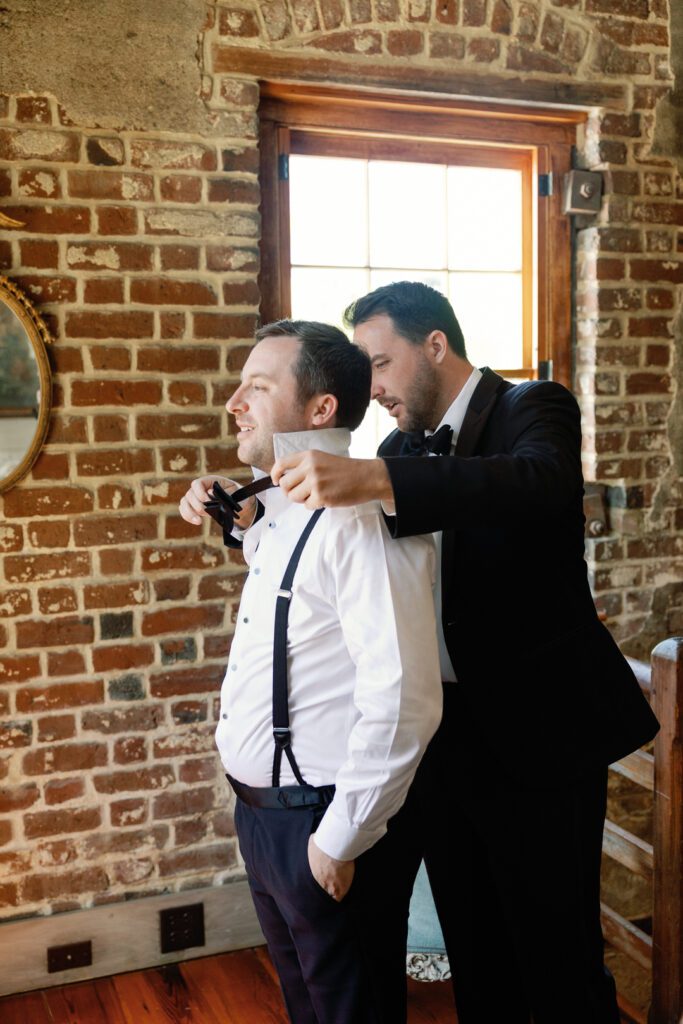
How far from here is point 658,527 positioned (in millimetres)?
3316

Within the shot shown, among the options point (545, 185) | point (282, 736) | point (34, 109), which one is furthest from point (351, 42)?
point (282, 736)

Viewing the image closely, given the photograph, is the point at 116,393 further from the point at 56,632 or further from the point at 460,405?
the point at 460,405

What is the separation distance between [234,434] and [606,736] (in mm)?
1433

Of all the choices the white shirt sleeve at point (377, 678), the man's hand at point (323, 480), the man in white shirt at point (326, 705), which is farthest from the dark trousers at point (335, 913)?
the man's hand at point (323, 480)

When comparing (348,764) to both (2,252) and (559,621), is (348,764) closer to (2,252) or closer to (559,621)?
(559,621)

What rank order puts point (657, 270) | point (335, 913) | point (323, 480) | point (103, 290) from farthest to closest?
1. point (657, 270)
2. point (103, 290)
3. point (335, 913)
4. point (323, 480)

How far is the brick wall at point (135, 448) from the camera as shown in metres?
2.61

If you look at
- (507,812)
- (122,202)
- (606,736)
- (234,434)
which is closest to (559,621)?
(606,736)

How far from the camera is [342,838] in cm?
150

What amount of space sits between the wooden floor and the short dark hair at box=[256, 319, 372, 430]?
1.80 m

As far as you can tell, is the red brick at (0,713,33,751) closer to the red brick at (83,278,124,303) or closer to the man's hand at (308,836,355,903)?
the red brick at (83,278,124,303)

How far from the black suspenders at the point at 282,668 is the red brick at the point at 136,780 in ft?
4.27

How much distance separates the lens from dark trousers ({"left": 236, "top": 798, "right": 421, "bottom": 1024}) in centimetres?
157

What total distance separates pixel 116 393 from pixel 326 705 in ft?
4.60
